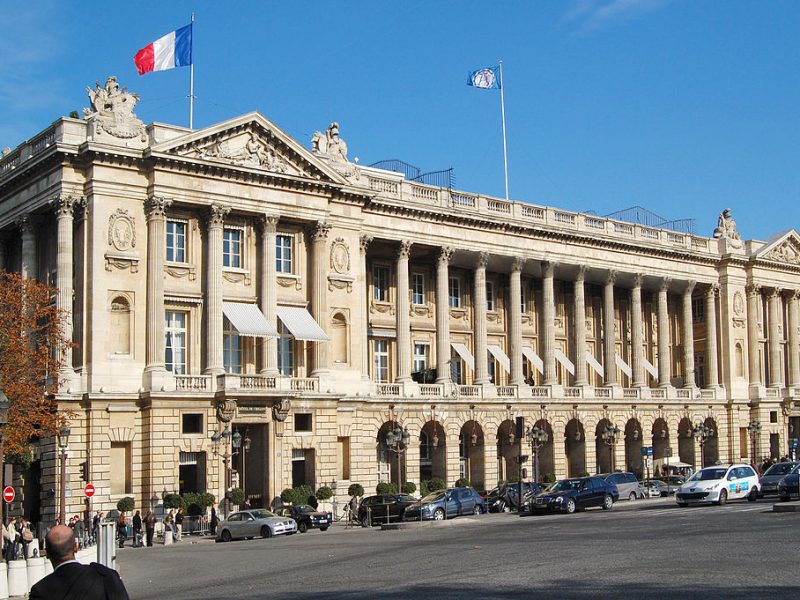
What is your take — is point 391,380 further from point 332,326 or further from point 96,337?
point 96,337

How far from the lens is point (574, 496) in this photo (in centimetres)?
5028

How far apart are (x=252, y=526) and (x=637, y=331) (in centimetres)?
4312

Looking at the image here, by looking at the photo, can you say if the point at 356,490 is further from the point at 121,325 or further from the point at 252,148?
the point at 252,148

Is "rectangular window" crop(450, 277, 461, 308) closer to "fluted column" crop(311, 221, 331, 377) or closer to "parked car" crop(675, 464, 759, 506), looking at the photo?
"fluted column" crop(311, 221, 331, 377)

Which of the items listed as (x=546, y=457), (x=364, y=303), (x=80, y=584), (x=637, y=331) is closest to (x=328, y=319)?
(x=364, y=303)

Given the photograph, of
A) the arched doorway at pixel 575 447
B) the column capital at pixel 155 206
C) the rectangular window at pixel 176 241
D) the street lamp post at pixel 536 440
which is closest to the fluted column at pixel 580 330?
the arched doorway at pixel 575 447

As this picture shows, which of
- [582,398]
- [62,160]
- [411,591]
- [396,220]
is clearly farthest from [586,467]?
[411,591]

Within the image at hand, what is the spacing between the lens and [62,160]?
53.5m

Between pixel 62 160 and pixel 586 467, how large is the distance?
41.0 metres

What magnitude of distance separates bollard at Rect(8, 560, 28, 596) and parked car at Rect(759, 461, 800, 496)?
34752 millimetres

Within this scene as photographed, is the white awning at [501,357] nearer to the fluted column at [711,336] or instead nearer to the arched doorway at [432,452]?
the arched doorway at [432,452]

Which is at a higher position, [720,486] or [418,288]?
[418,288]

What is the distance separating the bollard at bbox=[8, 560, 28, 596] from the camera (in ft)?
86.5

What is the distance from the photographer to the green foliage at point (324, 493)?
189 ft
